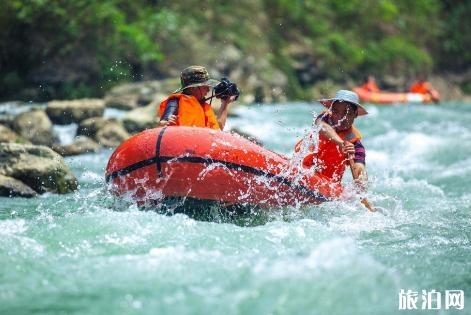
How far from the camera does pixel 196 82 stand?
6.08m

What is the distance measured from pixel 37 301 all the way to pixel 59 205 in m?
2.69

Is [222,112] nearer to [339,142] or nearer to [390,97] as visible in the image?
[339,142]

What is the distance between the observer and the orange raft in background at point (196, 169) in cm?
527

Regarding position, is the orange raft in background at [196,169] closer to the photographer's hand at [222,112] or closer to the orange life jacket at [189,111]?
the orange life jacket at [189,111]

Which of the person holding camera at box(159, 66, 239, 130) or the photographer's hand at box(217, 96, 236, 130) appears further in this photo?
the photographer's hand at box(217, 96, 236, 130)

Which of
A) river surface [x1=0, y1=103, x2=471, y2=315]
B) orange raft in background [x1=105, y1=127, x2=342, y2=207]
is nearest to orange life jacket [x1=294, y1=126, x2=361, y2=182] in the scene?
river surface [x1=0, y1=103, x2=471, y2=315]

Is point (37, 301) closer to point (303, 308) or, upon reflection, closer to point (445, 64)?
point (303, 308)

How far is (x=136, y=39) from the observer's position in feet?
52.7

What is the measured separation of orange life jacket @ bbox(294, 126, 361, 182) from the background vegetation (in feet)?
31.5

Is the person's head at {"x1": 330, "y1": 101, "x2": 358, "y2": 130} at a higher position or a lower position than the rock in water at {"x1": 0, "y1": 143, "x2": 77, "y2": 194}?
higher

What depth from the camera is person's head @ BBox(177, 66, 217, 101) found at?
6.04m

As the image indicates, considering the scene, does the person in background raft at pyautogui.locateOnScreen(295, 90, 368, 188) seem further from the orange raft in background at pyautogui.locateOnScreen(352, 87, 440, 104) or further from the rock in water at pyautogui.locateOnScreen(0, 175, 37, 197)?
the orange raft in background at pyautogui.locateOnScreen(352, 87, 440, 104)

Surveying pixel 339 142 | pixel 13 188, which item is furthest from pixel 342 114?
pixel 13 188

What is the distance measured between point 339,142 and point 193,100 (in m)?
1.35
